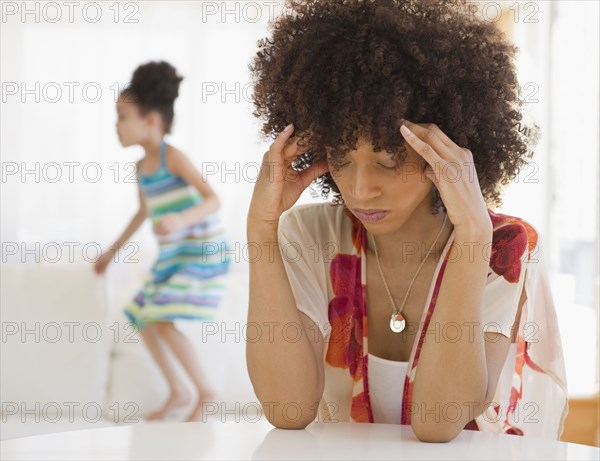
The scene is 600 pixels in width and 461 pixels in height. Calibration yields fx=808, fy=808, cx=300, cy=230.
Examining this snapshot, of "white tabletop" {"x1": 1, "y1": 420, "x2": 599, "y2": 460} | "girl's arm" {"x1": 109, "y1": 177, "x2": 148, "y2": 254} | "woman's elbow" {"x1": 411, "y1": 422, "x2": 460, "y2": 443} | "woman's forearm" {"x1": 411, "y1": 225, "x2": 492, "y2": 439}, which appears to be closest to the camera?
"white tabletop" {"x1": 1, "y1": 420, "x2": 599, "y2": 460}

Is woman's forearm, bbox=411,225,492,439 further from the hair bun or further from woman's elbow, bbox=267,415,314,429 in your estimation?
the hair bun

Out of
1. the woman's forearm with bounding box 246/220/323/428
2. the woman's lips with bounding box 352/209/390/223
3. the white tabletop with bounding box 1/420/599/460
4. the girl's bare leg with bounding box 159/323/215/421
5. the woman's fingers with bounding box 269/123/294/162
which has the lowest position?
the girl's bare leg with bounding box 159/323/215/421

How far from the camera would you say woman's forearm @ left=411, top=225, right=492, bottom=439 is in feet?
3.76

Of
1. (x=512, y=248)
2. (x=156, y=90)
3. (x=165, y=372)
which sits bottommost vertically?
(x=165, y=372)

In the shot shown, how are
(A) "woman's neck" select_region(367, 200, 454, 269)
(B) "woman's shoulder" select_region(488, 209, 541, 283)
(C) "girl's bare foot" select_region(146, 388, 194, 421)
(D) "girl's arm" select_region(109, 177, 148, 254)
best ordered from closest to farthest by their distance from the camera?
1. (B) "woman's shoulder" select_region(488, 209, 541, 283)
2. (A) "woman's neck" select_region(367, 200, 454, 269)
3. (C) "girl's bare foot" select_region(146, 388, 194, 421)
4. (D) "girl's arm" select_region(109, 177, 148, 254)

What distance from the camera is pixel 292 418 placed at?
1.13 meters

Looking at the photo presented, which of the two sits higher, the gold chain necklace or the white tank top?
the gold chain necklace

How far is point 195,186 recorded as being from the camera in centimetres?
298

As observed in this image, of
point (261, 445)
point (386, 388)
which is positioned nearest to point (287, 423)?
point (261, 445)

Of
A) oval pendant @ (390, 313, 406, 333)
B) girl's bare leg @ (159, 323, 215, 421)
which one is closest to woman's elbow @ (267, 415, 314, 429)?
oval pendant @ (390, 313, 406, 333)

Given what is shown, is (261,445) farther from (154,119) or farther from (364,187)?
(154,119)

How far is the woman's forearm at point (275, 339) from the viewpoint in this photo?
47.7 inches

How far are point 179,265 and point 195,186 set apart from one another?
0.98 feet

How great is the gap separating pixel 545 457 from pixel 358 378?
0.40 meters
